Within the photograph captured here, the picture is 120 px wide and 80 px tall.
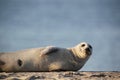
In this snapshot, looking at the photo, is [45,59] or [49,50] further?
[49,50]

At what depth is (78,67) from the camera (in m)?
11.5

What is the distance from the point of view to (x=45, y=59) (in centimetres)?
1090

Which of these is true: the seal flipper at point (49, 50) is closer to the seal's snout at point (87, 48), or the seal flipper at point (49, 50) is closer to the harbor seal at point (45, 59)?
the harbor seal at point (45, 59)

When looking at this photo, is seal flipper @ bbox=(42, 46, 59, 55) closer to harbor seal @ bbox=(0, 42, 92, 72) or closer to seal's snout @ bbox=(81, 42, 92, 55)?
harbor seal @ bbox=(0, 42, 92, 72)

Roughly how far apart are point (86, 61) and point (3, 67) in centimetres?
338

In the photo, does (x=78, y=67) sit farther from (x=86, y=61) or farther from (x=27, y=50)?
(x=27, y=50)

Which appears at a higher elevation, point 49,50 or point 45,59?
point 49,50

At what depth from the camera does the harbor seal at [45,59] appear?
10766mm

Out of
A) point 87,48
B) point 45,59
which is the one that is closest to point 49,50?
point 45,59

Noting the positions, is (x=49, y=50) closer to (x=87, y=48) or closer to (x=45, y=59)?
(x=45, y=59)

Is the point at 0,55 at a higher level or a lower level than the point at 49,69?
higher

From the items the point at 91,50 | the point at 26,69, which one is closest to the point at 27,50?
the point at 26,69

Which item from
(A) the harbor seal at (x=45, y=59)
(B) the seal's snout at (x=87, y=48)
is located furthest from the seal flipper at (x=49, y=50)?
(B) the seal's snout at (x=87, y=48)

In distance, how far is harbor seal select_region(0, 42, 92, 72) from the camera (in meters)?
10.8
